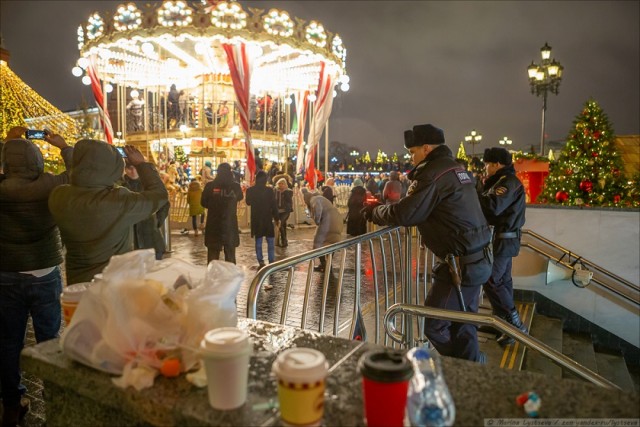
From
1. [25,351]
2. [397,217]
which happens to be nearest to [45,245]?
[25,351]

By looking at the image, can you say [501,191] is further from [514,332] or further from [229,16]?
[229,16]

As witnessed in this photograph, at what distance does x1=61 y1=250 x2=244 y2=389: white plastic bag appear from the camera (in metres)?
1.67

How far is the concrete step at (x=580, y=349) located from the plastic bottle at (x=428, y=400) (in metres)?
5.65

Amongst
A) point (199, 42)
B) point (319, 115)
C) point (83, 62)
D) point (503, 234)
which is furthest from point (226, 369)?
point (83, 62)

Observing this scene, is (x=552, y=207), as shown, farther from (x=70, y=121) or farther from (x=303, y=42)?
(x=70, y=121)

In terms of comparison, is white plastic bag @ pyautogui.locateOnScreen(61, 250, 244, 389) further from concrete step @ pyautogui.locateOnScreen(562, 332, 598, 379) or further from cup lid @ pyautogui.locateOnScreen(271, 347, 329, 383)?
concrete step @ pyautogui.locateOnScreen(562, 332, 598, 379)

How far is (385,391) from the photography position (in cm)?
134

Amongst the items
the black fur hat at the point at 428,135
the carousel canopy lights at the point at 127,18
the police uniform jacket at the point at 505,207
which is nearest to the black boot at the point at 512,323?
the police uniform jacket at the point at 505,207

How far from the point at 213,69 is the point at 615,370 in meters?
19.2

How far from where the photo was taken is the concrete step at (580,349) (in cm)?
656

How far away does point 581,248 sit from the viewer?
27.0 feet

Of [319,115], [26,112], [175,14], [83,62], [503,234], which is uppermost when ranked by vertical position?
[175,14]

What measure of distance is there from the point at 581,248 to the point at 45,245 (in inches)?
335

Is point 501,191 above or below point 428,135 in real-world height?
below
